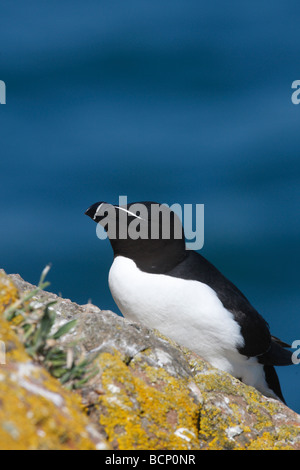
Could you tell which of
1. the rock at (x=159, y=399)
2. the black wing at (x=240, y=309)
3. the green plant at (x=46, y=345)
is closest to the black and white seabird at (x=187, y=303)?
the black wing at (x=240, y=309)

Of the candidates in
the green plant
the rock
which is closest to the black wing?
the rock

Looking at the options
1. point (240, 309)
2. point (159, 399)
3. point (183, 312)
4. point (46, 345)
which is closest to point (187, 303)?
point (183, 312)

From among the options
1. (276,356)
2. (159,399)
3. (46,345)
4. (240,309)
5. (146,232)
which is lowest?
(276,356)

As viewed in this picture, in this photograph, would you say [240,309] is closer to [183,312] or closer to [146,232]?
[183,312]

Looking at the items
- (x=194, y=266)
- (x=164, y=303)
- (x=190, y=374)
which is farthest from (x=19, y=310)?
(x=194, y=266)

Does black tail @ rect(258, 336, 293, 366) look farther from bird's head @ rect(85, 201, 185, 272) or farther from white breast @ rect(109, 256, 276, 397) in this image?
bird's head @ rect(85, 201, 185, 272)

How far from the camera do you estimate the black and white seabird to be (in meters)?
4.11

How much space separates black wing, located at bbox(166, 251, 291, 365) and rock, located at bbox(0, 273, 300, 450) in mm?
881

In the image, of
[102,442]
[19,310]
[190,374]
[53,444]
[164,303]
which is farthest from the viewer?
[164,303]

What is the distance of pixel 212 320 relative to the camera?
412cm

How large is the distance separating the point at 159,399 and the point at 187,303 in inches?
58.0

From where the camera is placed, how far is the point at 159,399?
2.66m
